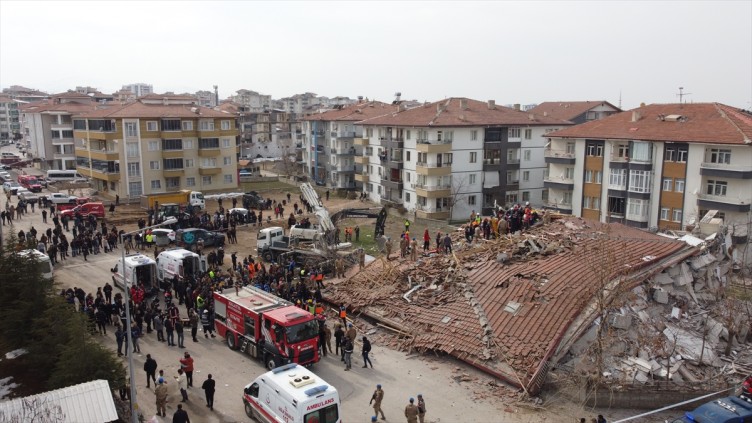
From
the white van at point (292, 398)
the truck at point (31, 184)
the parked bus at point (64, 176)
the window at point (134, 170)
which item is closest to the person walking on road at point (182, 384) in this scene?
the white van at point (292, 398)

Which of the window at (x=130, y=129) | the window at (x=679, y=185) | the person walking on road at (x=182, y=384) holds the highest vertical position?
the window at (x=130, y=129)

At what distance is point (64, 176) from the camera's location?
7369 cm

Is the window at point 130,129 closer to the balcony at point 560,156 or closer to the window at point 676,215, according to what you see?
the balcony at point 560,156

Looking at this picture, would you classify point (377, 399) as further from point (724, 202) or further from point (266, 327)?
point (724, 202)

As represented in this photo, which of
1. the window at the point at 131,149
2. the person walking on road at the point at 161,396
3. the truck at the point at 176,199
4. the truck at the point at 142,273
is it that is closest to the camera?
the person walking on road at the point at 161,396

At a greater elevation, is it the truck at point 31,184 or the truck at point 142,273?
the truck at point 31,184

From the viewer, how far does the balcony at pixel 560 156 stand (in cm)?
5366

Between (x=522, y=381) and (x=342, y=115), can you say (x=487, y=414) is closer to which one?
(x=522, y=381)

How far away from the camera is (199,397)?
20750 mm

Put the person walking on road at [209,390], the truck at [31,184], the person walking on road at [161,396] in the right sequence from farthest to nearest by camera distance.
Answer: the truck at [31,184] < the person walking on road at [209,390] < the person walking on road at [161,396]

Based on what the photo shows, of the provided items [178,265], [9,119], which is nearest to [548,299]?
[178,265]

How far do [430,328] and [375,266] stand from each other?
829cm

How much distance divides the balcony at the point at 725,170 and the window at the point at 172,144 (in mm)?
51796

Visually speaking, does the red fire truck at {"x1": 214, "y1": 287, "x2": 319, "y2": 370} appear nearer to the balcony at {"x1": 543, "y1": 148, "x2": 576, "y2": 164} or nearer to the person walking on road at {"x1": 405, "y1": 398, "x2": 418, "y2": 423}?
the person walking on road at {"x1": 405, "y1": 398, "x2": 418, "y2": 423}
